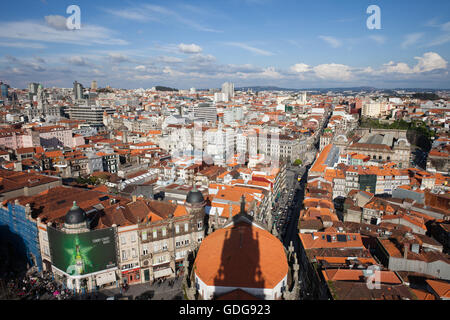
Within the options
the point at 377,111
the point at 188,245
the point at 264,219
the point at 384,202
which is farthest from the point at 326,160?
the point at 377,111

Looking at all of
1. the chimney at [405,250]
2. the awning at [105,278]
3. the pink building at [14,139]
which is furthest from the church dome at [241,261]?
the pink building at [14,139]

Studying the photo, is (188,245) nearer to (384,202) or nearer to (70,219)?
(70,219)

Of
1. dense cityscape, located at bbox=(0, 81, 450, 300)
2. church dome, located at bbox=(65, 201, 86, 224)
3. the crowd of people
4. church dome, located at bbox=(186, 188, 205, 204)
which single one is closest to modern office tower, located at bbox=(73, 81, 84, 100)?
dense cityscape, located at bbox=(0, 81, 450, 300)

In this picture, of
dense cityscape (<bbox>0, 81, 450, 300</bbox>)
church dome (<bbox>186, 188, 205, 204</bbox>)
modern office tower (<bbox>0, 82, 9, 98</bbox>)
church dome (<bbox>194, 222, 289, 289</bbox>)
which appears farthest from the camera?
modern office tower (<bbox>0, 82, 9, 98</bbox>)

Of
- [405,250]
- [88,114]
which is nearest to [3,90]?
[88,114]

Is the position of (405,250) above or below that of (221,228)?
below

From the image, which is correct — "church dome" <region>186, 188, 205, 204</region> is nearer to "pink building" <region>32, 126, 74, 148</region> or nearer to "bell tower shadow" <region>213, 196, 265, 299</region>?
"bell tower shadow" <region>213, 196, 265, 299</region>

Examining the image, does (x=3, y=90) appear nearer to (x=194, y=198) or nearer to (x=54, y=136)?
(x=54, y=136)
